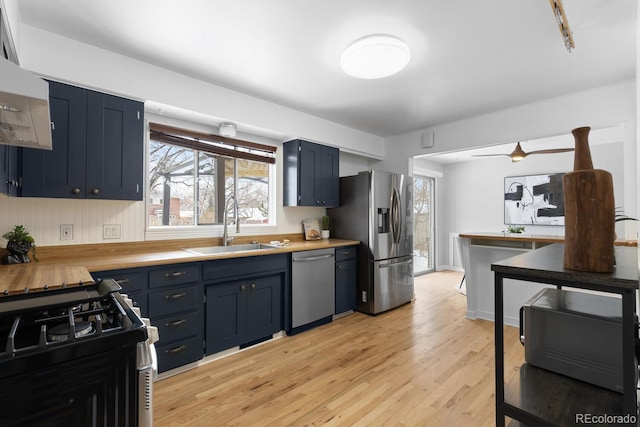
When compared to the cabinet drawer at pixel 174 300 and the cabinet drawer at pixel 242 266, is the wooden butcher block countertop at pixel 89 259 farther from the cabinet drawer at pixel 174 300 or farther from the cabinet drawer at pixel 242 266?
the cabinet drawer at pixel 174 300

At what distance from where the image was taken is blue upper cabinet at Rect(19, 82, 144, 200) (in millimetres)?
2004

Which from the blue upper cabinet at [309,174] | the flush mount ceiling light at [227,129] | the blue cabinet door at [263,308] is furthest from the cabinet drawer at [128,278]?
the blue upper cabinet at [309,174]

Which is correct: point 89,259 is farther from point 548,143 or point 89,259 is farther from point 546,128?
point 548,143

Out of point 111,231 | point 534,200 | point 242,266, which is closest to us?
point 111,231

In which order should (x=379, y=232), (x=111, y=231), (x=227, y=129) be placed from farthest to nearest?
(x=379, y=232), (x=227, y=129), (x=111, y=231)

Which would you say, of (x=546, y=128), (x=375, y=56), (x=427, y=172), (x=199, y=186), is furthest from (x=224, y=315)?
(x=427, y=172)

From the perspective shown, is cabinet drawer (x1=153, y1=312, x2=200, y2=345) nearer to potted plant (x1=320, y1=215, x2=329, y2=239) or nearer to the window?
the window

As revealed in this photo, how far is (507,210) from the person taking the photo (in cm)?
584

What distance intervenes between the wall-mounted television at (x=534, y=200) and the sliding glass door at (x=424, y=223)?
1.41m

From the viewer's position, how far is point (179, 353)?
227 centimetres

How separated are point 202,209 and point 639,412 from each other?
319cm

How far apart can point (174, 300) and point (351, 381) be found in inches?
57.5

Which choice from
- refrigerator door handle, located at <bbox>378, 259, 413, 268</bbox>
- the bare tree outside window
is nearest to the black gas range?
the bare tree outside window

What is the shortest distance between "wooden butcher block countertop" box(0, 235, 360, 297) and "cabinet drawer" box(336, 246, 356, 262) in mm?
174
